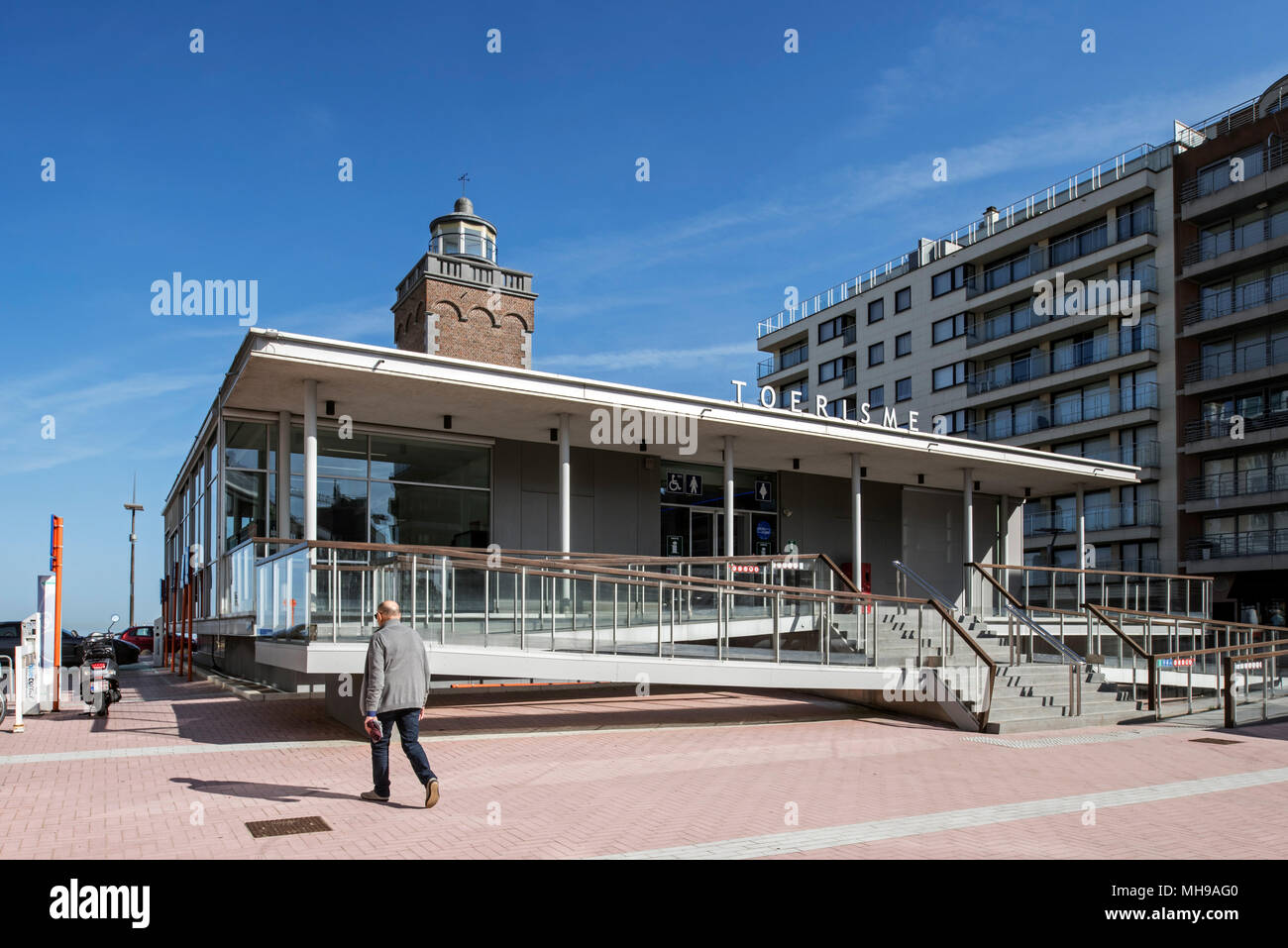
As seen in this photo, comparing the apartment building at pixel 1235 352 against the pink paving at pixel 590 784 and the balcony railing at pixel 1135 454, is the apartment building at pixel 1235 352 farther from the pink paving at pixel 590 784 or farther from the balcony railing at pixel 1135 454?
the pink paving at pixel 590 784

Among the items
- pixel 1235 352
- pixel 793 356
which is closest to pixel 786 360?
pixel 793 356

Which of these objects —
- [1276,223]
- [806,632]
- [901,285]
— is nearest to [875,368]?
[901,285]

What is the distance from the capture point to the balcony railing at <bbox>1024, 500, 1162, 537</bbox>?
45.9 m

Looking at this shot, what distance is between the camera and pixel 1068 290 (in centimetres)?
5069

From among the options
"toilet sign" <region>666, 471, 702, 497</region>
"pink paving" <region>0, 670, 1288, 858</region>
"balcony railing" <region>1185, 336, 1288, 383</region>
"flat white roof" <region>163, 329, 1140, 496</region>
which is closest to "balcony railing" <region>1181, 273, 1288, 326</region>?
"balcony railing" <region>1185, 336, 1288, 383</region>

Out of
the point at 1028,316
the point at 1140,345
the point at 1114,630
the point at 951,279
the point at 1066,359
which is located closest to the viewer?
the point at 1114,630

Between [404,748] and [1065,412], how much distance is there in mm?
49337

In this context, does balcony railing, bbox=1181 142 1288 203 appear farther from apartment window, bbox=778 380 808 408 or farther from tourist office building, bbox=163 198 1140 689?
apartment window, bbox=778 380 808 408

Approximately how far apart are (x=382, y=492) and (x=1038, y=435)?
137 feet

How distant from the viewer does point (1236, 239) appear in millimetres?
42969

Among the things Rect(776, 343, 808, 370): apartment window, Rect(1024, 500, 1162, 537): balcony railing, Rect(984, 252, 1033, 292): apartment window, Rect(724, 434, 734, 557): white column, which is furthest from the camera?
Rect(776, 343, 808, 370): apartment window

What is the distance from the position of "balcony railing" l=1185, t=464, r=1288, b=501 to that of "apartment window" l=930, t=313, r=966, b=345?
54.5 feet

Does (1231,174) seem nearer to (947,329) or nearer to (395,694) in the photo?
(947,329)

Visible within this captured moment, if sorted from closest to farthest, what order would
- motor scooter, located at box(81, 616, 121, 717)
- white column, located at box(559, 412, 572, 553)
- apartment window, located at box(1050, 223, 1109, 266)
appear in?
motor scooter, located at box(81, 616, 121, 717) < white column, located at box(559, 412, 572, 553) < apartment window, located at box(1050, 223, 1109, 266)
